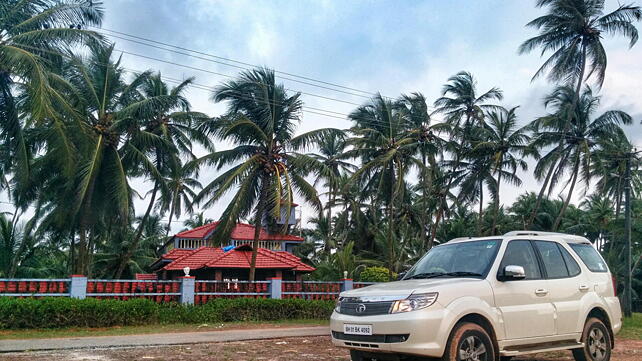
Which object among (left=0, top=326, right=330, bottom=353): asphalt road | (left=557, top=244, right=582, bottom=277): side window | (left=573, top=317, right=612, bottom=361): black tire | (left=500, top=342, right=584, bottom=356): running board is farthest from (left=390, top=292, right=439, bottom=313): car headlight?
(left=0, top=326, right=330, bottom=353): asphalt road

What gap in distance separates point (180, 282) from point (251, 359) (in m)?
9.75

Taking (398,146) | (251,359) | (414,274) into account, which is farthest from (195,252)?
(414,274)

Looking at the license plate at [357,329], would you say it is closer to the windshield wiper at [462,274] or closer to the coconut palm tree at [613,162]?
the windshield wiper at [462,274]

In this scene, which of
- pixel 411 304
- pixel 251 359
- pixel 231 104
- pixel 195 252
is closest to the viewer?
pixel 411 304

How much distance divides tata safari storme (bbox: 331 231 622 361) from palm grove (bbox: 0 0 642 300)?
11486 millimetres

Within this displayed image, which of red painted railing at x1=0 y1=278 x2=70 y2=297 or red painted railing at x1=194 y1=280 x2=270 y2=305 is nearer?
red painted railing at x1=0 y1=278 x2=70 y2=297

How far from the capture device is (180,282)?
60.0 ft

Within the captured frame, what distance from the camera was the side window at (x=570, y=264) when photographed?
800cm

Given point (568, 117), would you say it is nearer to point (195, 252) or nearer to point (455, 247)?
point (195, 252)

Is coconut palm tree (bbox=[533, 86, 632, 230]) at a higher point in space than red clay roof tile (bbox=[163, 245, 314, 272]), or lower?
higher

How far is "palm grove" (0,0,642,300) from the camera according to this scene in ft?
59.2

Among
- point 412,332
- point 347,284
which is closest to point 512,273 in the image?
point 412,332

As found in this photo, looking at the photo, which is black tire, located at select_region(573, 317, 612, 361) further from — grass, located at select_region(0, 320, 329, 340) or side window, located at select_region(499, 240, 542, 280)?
grass, located at select_region(0, 320, 329, 340)

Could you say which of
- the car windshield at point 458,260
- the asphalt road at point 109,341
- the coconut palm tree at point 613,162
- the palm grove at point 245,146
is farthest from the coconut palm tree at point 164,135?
the coconut palm tree at point 613,162
